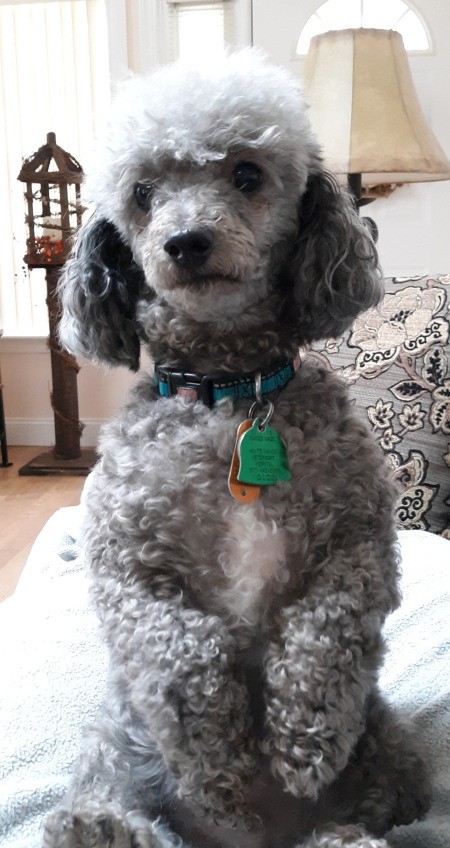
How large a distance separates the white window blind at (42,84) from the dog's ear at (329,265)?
280 centimetres

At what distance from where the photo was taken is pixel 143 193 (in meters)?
0.86

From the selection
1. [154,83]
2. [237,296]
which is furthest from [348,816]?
[154,83]

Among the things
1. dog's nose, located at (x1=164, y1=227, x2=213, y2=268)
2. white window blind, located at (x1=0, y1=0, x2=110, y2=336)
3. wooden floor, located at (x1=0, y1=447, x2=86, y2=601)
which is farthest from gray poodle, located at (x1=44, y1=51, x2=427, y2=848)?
white window blind, located at (x1=0, y1=0, x2=110, y2=336)

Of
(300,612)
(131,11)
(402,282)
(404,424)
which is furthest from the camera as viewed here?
(131,11)

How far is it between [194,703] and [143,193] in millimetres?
507

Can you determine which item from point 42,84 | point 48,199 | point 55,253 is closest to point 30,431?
point 55,253

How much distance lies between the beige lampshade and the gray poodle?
942 millimetres

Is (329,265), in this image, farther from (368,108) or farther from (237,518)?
(368,108)

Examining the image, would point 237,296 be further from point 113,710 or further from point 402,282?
point 402,282

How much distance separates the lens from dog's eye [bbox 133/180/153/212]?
85 centimetres

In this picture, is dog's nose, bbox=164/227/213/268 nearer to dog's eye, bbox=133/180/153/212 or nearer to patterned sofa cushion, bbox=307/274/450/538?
dog's eye, bbox=133/180/153/212

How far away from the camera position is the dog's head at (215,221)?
80 cm

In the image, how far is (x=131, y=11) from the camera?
10.3ft

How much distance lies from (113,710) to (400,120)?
1.46 meters
